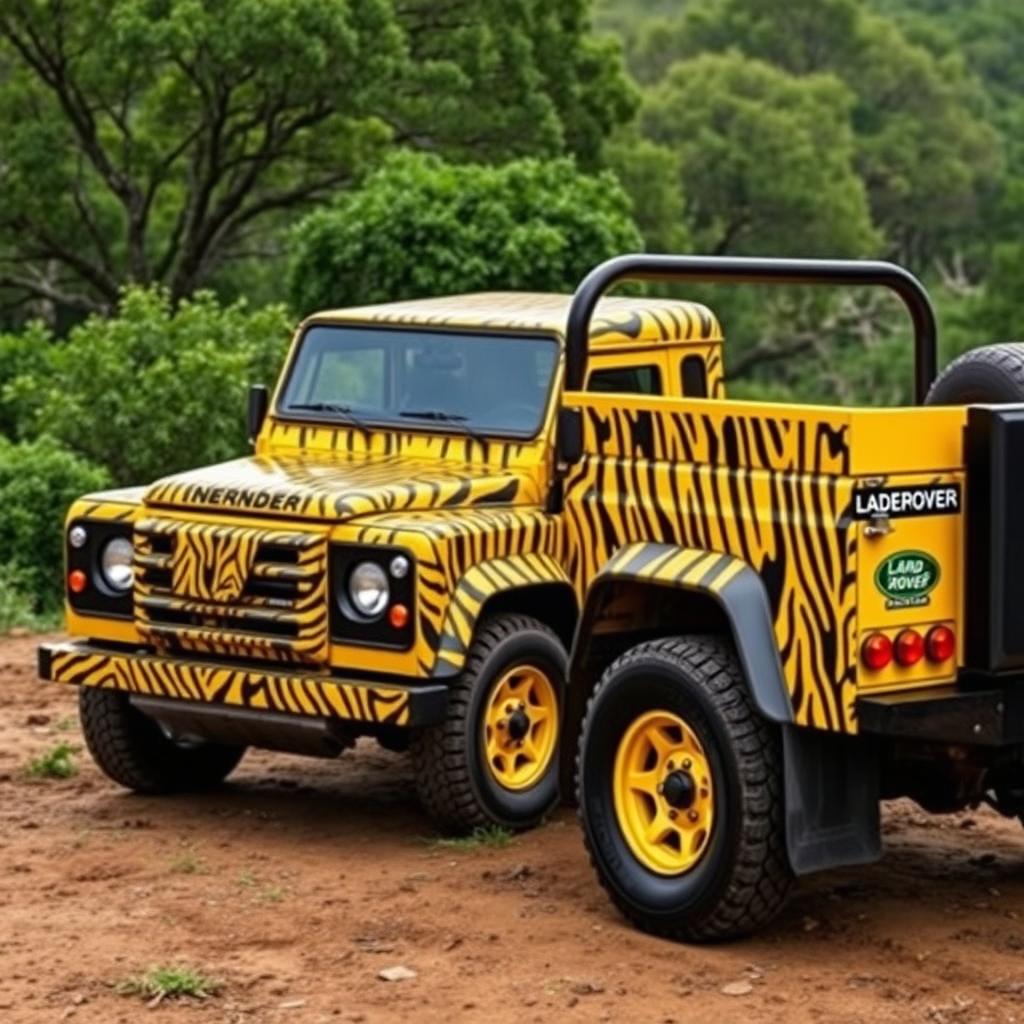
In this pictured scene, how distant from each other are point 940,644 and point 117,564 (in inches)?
145

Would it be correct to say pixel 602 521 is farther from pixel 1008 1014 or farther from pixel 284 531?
pixel 1008 1014

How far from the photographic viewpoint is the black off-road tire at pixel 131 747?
34.0ft

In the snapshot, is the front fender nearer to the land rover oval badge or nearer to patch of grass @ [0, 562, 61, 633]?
the land rover oval badge

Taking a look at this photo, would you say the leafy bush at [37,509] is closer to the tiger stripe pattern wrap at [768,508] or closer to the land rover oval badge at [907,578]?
the tiger stripe pattern wrap at [768,508]

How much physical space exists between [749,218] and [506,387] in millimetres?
47425

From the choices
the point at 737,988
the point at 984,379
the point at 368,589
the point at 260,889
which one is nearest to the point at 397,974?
the point at 737,988

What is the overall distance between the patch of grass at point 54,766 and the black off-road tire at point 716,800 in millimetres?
3322

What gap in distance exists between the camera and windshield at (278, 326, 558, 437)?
34.1 feet

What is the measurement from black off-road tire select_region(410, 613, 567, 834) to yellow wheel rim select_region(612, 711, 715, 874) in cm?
127

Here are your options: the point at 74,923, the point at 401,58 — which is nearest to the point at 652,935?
the point at 74,923

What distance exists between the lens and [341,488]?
9.72 m

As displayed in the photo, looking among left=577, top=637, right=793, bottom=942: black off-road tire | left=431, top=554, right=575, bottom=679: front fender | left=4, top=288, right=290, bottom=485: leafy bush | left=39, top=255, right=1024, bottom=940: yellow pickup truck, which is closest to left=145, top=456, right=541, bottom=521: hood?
left=39, top=255, right=1024, bottom=940: yellow pickup truck

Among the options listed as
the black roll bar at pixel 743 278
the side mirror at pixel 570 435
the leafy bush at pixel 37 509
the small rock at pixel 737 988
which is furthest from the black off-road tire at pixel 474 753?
the leafy bush at pixel 37 509

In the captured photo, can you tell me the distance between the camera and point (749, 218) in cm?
5728
